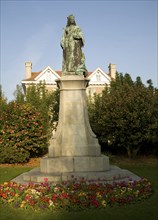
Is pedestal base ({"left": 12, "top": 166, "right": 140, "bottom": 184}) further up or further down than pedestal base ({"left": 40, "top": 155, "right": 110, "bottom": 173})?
further down

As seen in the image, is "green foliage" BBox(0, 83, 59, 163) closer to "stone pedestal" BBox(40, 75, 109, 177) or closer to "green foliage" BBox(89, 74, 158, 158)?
"green foliage" BBox(89, 74, 158, 158)

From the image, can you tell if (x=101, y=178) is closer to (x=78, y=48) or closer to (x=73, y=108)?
(x=73, y=108)

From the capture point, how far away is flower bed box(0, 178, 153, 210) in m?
6.65

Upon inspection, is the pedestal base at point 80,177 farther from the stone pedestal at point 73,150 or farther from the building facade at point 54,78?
the building facade at point 54,78

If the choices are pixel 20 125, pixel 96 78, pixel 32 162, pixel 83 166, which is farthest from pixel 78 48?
pixel 96 78

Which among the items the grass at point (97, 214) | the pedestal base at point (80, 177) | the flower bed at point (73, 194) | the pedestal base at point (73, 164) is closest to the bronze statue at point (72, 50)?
the pedestal base at point (73, 164)

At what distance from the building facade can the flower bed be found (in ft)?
107

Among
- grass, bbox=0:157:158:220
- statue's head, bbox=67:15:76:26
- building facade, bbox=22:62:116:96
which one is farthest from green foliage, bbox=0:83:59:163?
building facade, bbox=22:62:116:96

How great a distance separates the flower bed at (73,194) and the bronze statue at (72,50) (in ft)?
13.9

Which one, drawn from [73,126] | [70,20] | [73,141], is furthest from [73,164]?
[70,20]

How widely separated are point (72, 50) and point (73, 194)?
5650 millimetres

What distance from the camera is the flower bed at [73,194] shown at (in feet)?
21.8

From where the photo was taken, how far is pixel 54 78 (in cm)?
4088

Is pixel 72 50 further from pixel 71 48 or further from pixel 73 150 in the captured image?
pixel 73 150
